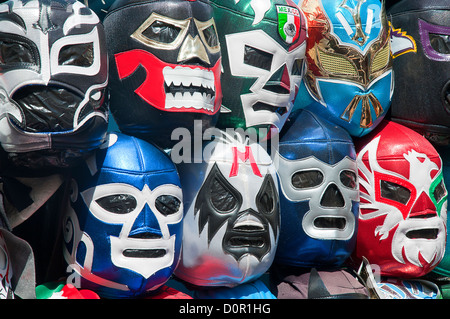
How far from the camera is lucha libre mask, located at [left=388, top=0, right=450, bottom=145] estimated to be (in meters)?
3.17

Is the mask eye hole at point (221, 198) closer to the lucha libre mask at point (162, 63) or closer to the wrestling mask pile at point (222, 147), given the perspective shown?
the wrestling mask pile at point (222, 147)

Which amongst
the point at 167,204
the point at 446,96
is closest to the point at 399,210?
the point at 446,96

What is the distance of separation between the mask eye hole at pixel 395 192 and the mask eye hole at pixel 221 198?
0.90 metres

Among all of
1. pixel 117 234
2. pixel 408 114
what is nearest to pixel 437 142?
pixel 408 114

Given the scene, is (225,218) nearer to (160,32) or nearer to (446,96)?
(160,32)

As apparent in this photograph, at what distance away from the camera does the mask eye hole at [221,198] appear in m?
2.47

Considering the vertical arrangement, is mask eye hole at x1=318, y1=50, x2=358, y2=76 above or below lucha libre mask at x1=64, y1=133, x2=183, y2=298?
above

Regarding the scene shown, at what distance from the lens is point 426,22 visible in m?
3.19

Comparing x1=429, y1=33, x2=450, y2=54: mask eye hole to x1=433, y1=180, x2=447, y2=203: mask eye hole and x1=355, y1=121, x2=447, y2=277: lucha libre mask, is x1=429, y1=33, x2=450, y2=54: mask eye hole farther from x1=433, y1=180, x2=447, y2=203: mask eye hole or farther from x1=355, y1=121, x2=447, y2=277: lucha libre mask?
x1=433, y1=180, x2=447, y2=203: mask eye hole

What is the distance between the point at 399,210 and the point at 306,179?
541 mm

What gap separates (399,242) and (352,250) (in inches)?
10.4

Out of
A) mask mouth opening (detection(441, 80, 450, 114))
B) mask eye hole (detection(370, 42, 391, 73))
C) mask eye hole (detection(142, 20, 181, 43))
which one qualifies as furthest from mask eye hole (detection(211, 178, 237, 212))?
mask mouth opening (detection(441, 80, 450, 114))

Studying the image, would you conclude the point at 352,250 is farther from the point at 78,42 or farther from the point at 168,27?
the point at 78,42

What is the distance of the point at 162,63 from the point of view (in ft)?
7.42
